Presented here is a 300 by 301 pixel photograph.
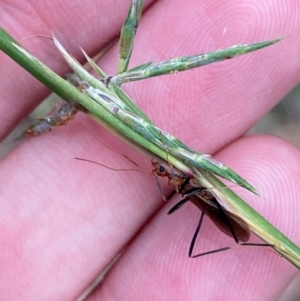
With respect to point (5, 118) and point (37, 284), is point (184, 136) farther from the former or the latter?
point (37, 284)

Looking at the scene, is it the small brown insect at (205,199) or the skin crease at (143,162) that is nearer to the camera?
the small brown insect at (205,199)

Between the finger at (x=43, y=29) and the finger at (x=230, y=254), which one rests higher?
the finger at (x=43, y=29)

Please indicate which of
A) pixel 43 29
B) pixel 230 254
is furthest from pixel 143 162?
pixel 43 29

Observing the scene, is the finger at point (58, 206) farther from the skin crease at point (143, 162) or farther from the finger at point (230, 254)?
the finger at point (230, 254)

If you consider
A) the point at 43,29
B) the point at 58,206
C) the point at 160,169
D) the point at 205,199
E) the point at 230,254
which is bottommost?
the point at 230,254

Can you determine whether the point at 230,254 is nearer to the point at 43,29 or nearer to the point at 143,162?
the point at 143,162

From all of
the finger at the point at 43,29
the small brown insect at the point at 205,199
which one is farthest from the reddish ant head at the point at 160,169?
the finger at the point at 43,29

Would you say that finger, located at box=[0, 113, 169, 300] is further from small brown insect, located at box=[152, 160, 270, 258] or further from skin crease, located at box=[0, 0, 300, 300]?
small brown insect, located at box=[152, 160, 270, 258]
